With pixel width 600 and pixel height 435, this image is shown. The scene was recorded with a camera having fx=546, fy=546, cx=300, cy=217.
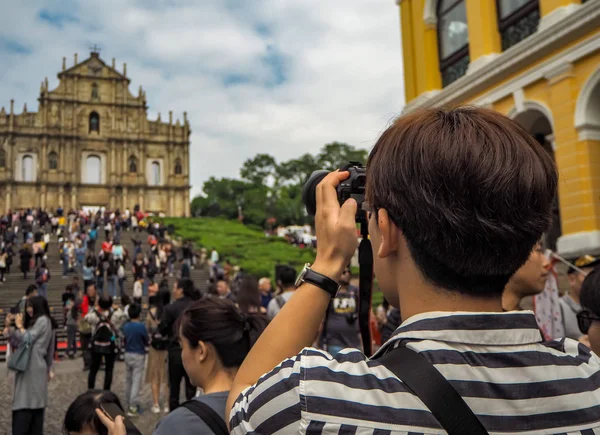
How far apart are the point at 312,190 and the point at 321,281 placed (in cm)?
28

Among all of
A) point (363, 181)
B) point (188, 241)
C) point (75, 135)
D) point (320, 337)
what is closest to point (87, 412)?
point (363, 181)

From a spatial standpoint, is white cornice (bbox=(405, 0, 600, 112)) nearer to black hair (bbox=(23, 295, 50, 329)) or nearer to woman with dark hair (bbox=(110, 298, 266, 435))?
black hair (bbox=(23, 295, 50, 329))

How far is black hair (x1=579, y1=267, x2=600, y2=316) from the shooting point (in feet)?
6.64

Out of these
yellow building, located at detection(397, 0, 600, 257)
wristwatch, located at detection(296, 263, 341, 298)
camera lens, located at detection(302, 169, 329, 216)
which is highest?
yellow building, located at detection(397, 0, 600, 257)

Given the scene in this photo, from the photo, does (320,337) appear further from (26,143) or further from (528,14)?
(26,143)

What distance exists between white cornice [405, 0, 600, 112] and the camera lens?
6.94m

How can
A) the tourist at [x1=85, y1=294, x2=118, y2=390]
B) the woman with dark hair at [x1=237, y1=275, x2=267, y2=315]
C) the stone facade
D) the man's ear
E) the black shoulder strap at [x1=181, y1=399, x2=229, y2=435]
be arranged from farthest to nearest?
the stone facade < the tourist at [x1=85, y1=294, x2=118, y2=390] < the woman with dark hair at [x1=237, y1=275, x2=267, y2=315] < the black shoulder strap at [x1=181, y1=399, x2=229, y2=435] < the man's ear

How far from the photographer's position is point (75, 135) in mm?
49688

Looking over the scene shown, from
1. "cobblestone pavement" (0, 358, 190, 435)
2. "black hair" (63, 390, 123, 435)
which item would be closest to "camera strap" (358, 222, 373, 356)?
"black hair" (63, 390, 123, 435)

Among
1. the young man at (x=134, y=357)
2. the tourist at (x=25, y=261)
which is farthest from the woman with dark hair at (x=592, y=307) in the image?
the tourist at (x=25, y=261)

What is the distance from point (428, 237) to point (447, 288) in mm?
107

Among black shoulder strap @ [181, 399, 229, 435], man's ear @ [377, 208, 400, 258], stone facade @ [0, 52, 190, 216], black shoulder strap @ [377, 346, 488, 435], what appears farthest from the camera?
stone facade @ [0, 52, 190, 216]

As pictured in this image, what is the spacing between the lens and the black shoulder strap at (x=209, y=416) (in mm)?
1973

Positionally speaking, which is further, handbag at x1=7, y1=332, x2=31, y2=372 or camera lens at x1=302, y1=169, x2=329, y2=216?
handbag at x1=7, y1=332, x2=31, y2=372
